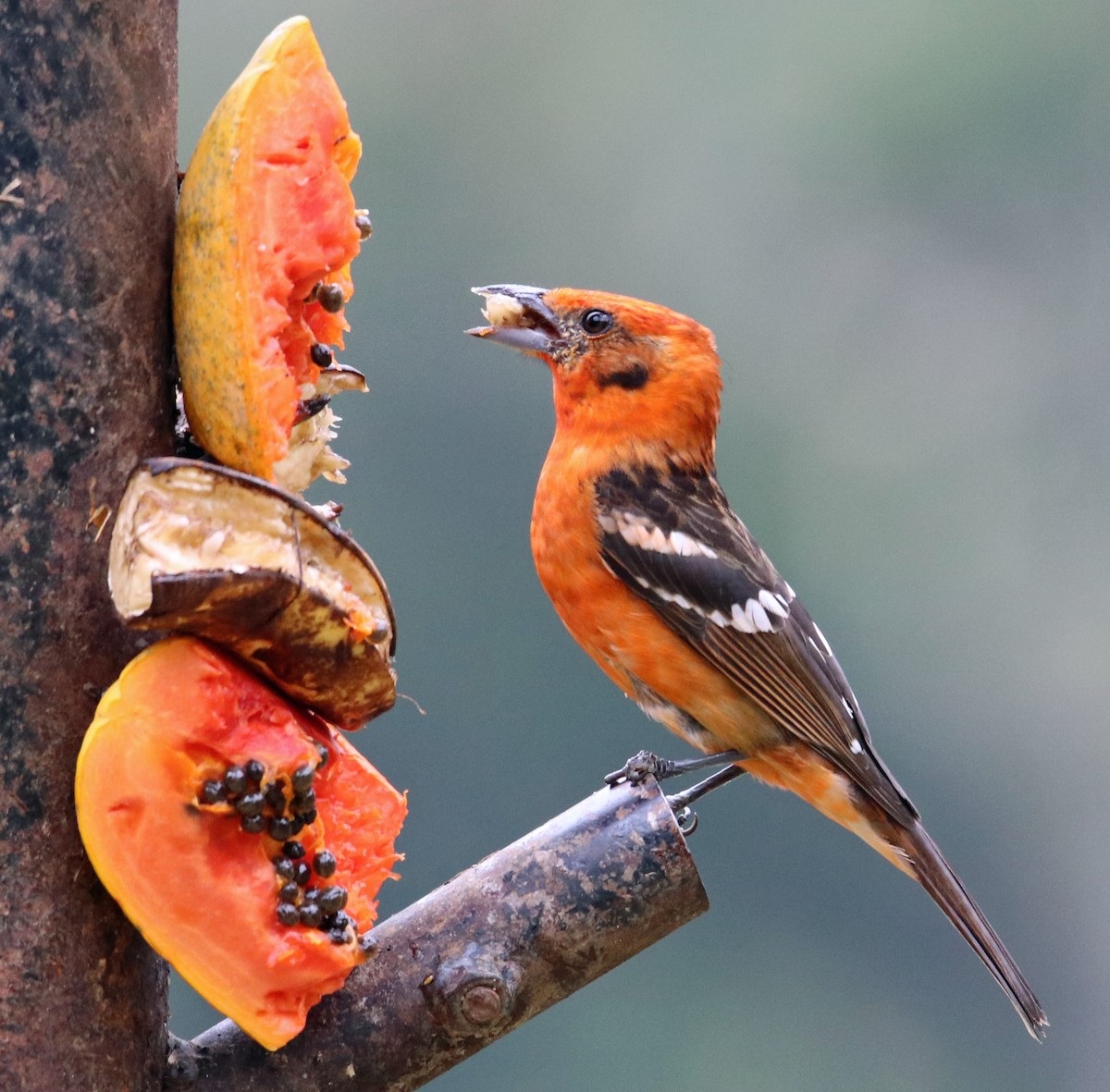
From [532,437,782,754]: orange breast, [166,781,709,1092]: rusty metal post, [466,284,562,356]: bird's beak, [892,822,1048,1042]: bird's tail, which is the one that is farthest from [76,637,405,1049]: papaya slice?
[892,822,1048,1042]: bird's tail

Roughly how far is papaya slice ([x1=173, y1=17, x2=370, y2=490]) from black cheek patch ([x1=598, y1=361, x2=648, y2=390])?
3.47 ft

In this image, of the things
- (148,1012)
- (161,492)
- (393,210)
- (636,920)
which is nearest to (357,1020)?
(148,1012)

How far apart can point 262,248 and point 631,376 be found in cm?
122

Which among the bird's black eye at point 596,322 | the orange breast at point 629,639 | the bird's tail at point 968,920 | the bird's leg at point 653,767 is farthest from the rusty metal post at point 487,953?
the bird's black eye at point 596,322

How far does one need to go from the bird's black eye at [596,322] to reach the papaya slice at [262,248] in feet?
3.36

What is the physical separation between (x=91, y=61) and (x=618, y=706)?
4382mm

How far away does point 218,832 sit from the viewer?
5.01 ft

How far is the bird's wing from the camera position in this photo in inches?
104

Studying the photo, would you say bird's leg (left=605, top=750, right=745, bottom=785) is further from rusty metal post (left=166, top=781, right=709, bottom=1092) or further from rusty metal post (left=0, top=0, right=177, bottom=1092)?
rusty metal post (left=0, top=0, right=177, bottom=1092)

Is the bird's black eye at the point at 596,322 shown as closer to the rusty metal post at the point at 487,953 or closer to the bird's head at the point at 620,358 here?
the bird's head at the point at 620,358

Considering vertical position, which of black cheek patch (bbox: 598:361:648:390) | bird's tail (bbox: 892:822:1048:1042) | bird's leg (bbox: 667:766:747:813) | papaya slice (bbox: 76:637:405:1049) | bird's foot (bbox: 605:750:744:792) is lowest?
bird's tail (bbox: 892:822:1048:1042)

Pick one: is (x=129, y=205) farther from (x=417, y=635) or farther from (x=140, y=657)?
(x=417, y=635)

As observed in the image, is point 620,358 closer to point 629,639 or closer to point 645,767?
point 629,639

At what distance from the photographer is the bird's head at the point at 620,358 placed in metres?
2.70
